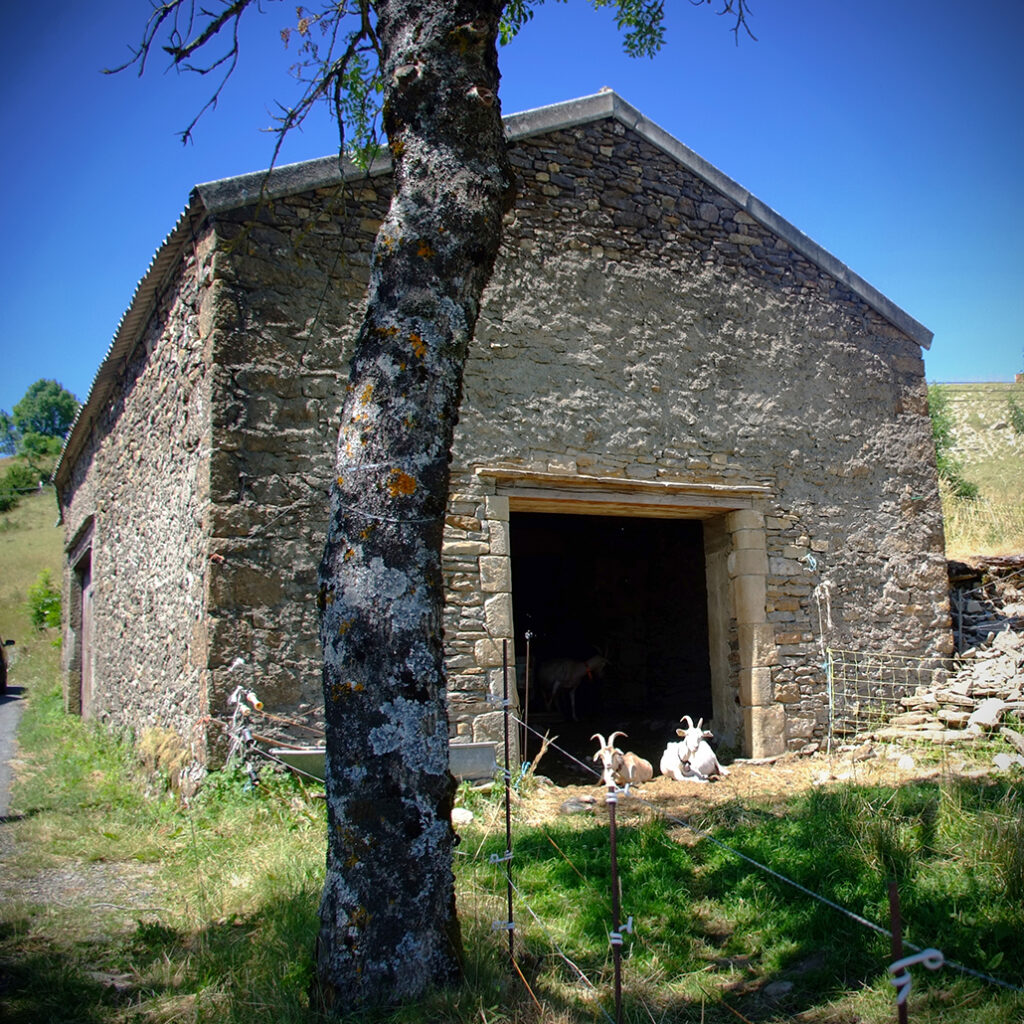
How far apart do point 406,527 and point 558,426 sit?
4237 millimetres

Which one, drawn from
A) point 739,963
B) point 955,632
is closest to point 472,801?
point 739,963

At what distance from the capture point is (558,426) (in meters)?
7.14

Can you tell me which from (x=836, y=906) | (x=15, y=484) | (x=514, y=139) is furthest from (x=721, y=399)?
(x=15, y=484)

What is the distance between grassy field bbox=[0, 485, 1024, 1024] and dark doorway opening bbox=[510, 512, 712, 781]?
4.90 meters

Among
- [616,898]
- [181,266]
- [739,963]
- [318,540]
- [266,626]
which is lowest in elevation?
[739,963]

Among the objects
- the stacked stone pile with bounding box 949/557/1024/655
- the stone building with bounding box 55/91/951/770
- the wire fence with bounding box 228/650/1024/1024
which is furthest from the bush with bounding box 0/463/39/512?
the stacked stone pile with bounding box 949/557/1024/655

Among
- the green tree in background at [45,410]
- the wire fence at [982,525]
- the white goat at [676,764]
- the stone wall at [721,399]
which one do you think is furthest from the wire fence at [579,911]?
the green tree in background at [45,410]

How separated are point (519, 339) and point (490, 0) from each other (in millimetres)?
3642

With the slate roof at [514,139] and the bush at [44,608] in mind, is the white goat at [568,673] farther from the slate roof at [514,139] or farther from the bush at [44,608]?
the bush at [44,608]

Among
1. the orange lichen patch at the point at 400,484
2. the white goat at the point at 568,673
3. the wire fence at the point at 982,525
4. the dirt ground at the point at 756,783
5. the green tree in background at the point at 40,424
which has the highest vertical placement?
the green tree in background at the point at 40,424

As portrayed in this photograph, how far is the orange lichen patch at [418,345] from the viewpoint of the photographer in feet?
10.3

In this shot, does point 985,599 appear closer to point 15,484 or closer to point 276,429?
point 276,429

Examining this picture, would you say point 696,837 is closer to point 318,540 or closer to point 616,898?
point 616,898

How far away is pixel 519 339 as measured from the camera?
279 inches
